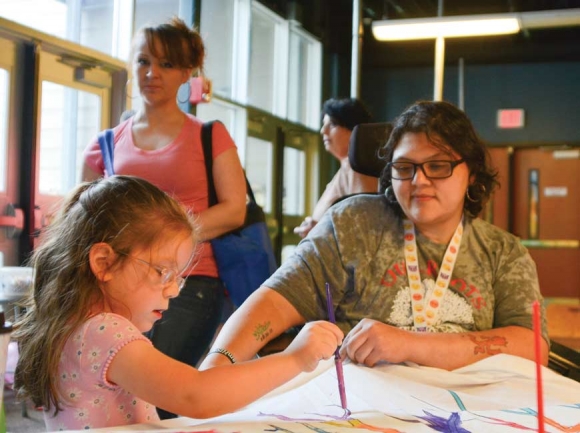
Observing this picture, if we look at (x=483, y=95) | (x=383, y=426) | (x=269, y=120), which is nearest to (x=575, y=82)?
(x=483, y=95)

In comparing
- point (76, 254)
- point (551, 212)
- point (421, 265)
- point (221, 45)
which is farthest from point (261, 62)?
point (76, 254)

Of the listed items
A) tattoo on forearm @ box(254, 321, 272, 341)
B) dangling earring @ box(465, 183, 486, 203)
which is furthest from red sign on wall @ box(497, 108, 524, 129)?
tattoo on forearm @ box(254, 321, 272, 341)

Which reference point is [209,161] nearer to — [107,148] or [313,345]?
[107,148]

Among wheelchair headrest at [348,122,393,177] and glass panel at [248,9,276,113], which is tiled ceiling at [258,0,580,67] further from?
wheelchair headrest at [348,122,393,177]

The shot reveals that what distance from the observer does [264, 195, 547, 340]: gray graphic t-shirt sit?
1.89 m

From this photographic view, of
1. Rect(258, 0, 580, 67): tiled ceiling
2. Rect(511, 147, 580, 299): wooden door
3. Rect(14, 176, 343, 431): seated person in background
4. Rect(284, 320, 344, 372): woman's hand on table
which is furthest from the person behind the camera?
Rect(511, 147, 580, 299): wooden door

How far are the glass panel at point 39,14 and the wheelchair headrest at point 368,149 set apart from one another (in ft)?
9.39

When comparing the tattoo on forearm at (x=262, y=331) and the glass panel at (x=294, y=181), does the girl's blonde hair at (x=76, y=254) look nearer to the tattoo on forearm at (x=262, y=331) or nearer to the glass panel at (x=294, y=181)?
the tattoo on forearm at (x=262, y=331)

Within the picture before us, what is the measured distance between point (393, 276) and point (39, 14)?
11.7 feet

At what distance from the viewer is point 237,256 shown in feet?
7.39

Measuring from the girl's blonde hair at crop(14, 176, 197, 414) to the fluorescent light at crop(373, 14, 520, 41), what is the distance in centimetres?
374

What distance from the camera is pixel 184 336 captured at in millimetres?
2113

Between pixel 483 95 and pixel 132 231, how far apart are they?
9496mm

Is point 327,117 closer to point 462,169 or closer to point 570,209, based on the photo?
point 462,169
